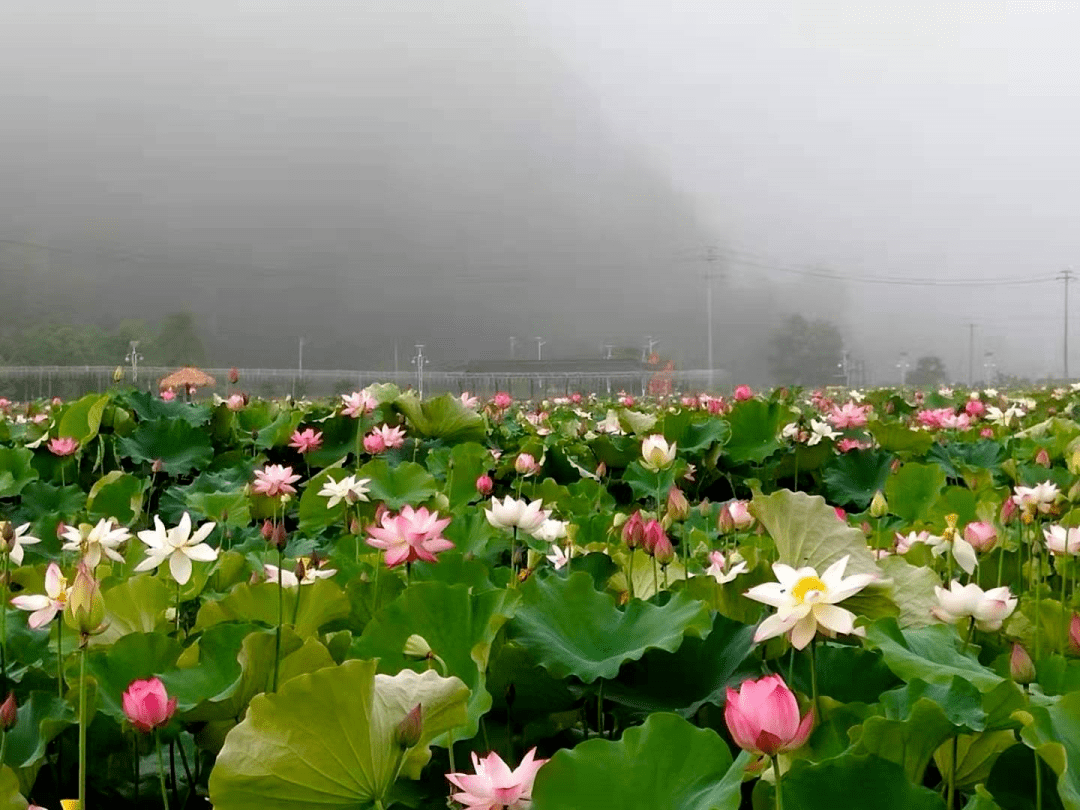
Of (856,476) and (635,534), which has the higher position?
(635,534)

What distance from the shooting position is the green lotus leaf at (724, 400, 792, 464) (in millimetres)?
2602

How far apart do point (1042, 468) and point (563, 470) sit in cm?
110

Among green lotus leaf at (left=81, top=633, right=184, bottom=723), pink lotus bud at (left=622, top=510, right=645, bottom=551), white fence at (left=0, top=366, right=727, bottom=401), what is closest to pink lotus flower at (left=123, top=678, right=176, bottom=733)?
green lotus leaf at (left=81, top=633, right=184, bottom=723)

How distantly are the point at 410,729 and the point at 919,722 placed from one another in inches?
10.4

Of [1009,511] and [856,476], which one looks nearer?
[1009,511]

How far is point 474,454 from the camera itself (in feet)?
7.29

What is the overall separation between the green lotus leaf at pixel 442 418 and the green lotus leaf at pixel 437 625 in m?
1.83

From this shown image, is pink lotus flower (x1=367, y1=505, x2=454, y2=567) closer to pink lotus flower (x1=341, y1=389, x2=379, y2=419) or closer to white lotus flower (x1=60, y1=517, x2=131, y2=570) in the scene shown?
white lotus flower (x1=60, y1=517, x2=131, y2=570)

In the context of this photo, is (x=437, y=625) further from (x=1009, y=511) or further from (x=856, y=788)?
(x=1009, y=511)

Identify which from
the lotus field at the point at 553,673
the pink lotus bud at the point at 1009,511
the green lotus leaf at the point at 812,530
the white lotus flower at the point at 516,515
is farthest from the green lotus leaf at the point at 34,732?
the pink lotus bud at the point at 1009,511

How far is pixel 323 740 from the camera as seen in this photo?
1.72 ft

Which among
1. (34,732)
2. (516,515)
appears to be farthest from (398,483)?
(34,732)

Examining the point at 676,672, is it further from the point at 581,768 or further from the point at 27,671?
the point at 27,671

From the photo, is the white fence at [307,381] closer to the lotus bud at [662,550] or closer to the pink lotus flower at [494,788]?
the lotus bud at [662,550]
